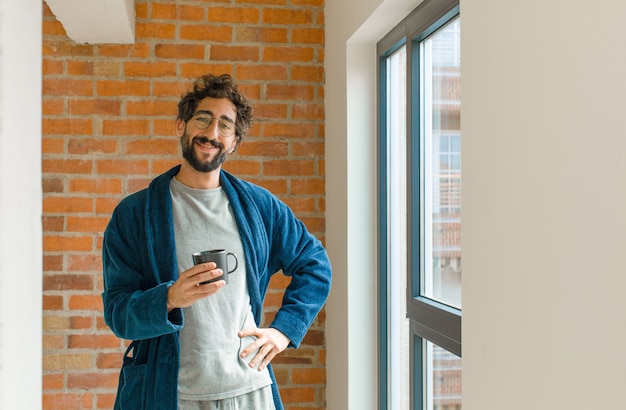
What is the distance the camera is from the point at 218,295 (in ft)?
6.25

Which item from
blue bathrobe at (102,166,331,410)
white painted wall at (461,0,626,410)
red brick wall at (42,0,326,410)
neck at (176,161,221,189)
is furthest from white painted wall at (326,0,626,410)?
red brick wall at (42,0,326,410)

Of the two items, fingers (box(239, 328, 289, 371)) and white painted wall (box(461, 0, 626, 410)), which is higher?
white painted wall (box(461, 0, 626, 410))

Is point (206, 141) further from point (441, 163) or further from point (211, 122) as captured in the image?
point (441, 163)

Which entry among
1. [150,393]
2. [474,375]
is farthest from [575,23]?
[150,393]

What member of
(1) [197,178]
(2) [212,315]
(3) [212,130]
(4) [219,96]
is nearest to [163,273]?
(2) [212,315]

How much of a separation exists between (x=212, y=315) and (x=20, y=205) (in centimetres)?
98

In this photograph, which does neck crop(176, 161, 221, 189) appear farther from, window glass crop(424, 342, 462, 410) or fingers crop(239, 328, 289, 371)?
window glass crop(424, 342, 462, 410)

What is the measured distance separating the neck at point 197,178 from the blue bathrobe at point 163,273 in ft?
0.12

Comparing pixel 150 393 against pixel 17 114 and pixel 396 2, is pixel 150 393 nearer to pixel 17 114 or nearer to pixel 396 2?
pixel 17 114

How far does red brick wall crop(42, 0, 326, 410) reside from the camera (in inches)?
111

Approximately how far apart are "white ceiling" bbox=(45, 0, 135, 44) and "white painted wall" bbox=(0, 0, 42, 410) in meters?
1.40

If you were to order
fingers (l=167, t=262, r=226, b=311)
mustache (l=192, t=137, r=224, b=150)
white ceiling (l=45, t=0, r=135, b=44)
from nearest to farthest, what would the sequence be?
1. fingers (l=167, t=262, r=226, b=311)
2. mustache (l=192, t=137, r=224, b=150)
3. white ceiling (l=45, t=0, r=135, b=44)

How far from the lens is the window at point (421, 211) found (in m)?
1.96

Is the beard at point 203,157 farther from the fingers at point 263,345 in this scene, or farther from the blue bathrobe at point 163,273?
the fingers at point 263,345
